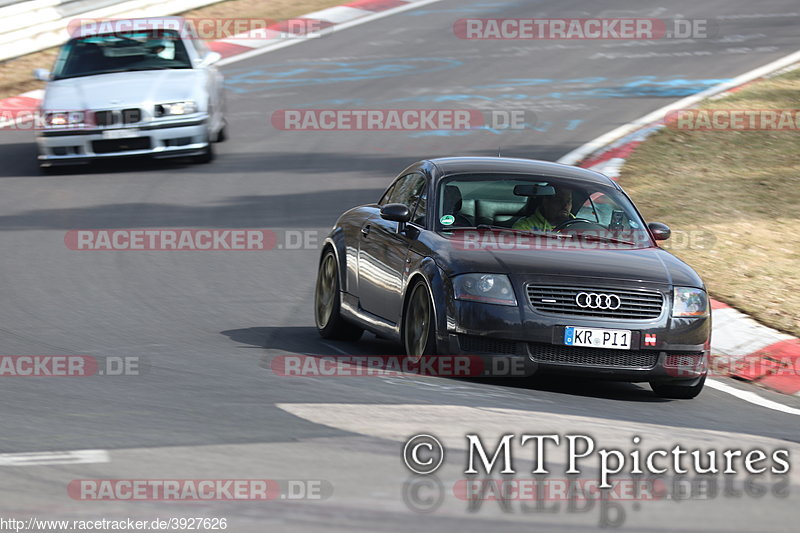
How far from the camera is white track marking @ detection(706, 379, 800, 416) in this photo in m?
9.35

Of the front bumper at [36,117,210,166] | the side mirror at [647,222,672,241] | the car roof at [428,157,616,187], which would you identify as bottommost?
the front bumper at [36,117,210,166]

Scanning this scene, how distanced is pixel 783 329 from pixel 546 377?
8.56 ft

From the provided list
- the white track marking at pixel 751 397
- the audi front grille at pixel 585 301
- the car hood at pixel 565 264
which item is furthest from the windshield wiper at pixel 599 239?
the white track marking at pixel 751 397

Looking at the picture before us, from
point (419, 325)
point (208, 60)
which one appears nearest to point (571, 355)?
point (419, 325)

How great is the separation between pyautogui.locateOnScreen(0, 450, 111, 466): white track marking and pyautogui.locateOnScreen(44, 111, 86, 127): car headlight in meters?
11.6

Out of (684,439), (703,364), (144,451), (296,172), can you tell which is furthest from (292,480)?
(296,172)

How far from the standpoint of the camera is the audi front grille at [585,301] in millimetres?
8977

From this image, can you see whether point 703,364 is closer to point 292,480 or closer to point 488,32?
point 292,480

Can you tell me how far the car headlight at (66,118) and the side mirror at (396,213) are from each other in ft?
28.9

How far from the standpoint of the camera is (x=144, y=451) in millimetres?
6965

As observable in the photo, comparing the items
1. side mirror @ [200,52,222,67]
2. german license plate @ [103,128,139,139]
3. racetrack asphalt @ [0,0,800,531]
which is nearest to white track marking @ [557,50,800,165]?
racetrack asphalt @ [0,0,800,531]

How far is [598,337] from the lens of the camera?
29.3ft

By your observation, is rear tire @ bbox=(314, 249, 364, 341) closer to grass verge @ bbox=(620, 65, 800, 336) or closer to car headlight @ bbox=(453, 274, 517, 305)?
car headlight @ bbox=(453, 274, 517, 305)

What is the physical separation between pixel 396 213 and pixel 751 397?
265 centimetres
